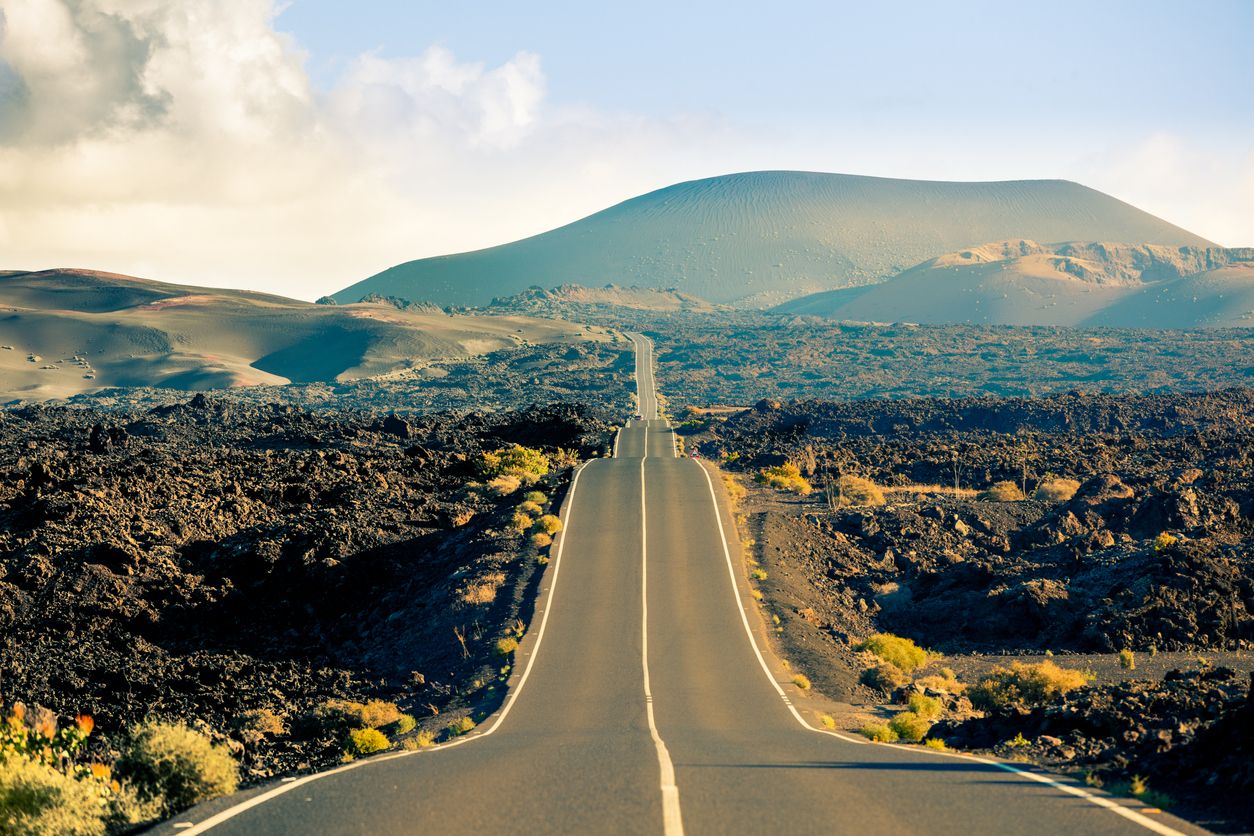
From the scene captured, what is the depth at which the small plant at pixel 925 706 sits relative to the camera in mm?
24578

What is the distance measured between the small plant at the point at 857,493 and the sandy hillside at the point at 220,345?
382 feet

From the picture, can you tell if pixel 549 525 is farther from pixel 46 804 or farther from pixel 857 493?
pixel 46 804

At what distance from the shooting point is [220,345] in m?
186

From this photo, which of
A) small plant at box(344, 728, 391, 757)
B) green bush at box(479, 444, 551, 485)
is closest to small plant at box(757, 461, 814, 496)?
green bush at box(479, 444, 551, 485)

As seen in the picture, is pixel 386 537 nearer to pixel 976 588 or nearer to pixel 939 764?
pixel 976 588

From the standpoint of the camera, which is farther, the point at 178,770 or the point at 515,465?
the point at 515,465

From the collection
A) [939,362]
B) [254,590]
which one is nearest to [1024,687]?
[254,590]

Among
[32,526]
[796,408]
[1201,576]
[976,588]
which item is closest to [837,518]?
[976,588]

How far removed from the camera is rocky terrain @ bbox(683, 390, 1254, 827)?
1616cm

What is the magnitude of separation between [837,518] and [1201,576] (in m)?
15.9

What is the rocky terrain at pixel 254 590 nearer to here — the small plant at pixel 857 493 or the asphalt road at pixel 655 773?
the asphalt road at pixel 655 773

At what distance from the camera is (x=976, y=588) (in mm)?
38312

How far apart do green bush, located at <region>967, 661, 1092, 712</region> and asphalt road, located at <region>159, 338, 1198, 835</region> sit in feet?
14.9

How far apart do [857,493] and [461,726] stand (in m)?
35.9
